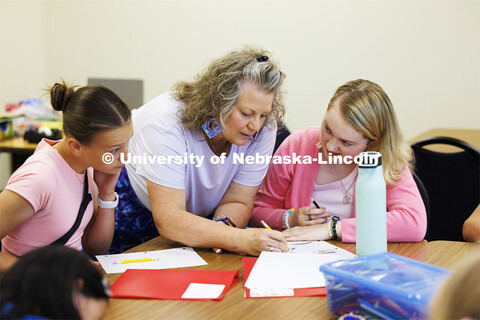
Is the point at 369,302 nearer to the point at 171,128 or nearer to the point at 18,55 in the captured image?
the point at 171,128

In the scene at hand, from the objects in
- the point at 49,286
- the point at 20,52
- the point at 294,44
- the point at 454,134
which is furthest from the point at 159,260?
the point at 20,52

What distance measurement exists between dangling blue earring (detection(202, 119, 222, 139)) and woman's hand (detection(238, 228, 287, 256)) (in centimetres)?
39

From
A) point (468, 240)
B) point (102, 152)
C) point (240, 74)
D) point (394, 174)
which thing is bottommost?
point (468, 240)

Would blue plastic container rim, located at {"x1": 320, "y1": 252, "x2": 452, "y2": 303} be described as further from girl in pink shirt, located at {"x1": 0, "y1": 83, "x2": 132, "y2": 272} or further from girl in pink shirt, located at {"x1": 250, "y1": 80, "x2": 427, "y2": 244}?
girl in pink shirt, located at {"x1": 0, "y1": 83, "x2": 132, "y2": 272}

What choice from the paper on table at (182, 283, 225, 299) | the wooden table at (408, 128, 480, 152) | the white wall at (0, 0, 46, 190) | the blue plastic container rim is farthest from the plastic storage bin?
the white wall at (0, 0, 46, 190)

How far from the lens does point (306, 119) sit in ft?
12.9

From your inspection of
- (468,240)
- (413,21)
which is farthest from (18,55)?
(468,240)

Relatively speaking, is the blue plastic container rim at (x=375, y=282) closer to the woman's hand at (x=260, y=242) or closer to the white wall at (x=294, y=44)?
the woman's hand at (x=260, y=242)

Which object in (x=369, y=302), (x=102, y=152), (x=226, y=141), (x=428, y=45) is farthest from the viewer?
(x=428, y=45)

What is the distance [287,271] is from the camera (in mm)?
1385

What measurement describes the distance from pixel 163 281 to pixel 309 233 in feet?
1.75

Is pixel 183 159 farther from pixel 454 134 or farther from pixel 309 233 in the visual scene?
pixel 454 134

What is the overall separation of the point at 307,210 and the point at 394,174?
316 mm

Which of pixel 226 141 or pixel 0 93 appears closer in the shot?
pixel 226 141
